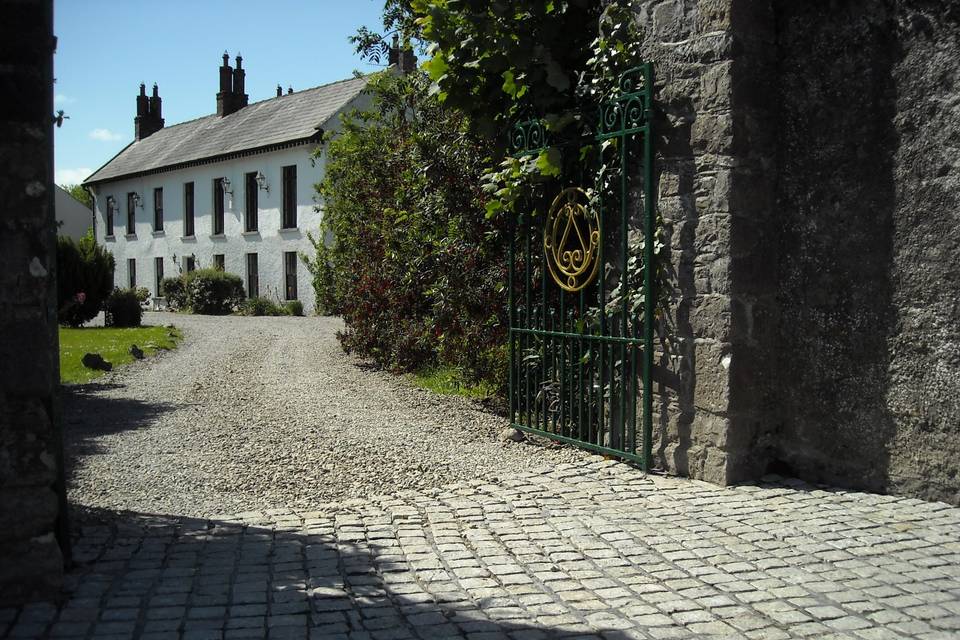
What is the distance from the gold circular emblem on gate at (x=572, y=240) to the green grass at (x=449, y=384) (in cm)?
222

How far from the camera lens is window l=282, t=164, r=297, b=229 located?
26.5 meters

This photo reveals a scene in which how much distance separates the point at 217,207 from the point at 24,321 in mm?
28033

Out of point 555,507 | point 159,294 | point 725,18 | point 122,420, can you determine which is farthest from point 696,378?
point 159,294

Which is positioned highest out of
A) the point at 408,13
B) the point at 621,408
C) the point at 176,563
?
the point at 408,13

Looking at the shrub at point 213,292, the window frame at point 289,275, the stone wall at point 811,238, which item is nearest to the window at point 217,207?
the shrub at point 213,292

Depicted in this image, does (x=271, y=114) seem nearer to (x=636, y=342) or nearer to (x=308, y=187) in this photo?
(x=308, y=187)

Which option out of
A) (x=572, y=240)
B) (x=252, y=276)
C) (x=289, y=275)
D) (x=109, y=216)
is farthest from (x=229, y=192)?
(x=572, y=240)

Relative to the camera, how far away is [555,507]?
16.3 feet

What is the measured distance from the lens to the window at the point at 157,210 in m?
33.6

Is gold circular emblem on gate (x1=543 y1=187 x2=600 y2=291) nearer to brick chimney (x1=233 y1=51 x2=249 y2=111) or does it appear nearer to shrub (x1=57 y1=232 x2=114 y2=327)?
shrub (x1=57 y1=232 x2=114 y2=327)

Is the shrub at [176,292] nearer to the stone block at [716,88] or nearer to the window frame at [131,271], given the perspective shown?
the window frame at [131,271]

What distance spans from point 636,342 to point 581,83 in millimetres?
2017

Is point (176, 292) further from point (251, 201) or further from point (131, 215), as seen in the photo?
point (131, 215)

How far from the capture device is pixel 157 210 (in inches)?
1326
